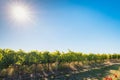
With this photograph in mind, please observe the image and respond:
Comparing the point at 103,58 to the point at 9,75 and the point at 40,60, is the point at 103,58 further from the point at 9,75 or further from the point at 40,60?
the point at 9,75

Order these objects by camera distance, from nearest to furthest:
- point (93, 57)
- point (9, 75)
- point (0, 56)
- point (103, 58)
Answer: point (0, 56) < point (9, 75) < point (93, 57) < point (103, 58)

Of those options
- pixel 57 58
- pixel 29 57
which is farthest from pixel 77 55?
pixel 29 57

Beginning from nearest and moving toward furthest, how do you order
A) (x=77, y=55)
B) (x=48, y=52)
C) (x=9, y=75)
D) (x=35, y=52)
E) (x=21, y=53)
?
(x=9, y=75), (x=21, y=53), (x=35, y=52), (x=48, y=52), (x=77, y=55)

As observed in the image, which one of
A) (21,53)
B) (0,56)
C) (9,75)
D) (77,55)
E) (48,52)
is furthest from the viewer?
(77,55)

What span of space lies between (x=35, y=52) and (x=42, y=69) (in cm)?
415

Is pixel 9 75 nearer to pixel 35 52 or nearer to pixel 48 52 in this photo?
pixel 35 52

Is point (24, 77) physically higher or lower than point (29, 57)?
lower

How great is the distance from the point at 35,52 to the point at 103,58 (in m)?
49.8

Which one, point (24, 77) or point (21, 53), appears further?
point (21, 53)

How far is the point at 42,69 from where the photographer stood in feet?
136

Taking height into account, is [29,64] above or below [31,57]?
below

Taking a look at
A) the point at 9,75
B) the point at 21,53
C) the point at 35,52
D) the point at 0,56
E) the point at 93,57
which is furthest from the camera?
the point at 93,57

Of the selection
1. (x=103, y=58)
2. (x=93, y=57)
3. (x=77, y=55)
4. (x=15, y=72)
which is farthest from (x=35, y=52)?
(x=103, y=58)

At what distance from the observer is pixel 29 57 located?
37.5 metres
